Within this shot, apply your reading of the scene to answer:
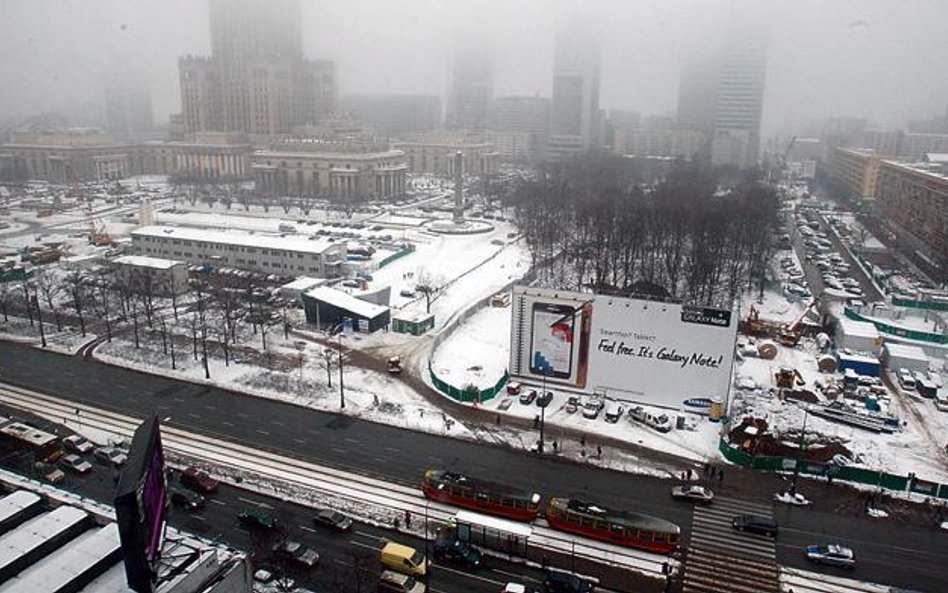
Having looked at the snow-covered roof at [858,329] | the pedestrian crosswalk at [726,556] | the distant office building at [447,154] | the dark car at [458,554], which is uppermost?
the distant office building at [447,154]

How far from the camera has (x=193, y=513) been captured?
19375 mm

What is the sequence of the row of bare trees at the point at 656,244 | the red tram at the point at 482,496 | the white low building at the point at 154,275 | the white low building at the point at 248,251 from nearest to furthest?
the red tram at the point at 482,496 < the white low building at the point at 154,275 < the row of bare trees at the point at 656,244 < the white low building at the point at 248,251

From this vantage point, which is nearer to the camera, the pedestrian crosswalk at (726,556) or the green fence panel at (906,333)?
the pedestrian crosswalk at (726,556)

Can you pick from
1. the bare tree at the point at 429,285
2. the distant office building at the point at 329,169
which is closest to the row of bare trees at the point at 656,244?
the bare tree at the point at 429,285

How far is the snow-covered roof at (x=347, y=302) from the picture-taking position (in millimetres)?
36188

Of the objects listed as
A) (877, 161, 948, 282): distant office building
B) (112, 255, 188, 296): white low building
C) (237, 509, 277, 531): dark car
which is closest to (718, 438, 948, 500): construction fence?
(237, 509, 277, 531): dark car

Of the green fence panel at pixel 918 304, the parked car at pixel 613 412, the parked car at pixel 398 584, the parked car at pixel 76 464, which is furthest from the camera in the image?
the green fence panel at pixel 918 304

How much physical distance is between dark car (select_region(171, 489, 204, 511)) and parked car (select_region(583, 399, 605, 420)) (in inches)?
558

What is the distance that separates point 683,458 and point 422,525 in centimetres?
977

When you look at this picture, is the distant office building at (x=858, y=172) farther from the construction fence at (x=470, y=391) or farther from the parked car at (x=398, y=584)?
the parked car at (x=398, y=584)


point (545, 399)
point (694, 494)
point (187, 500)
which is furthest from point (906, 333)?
point (187, 500)

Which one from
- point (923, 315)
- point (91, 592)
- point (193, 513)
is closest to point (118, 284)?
point (193, 513)

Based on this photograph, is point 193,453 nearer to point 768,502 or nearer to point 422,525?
point 422,525

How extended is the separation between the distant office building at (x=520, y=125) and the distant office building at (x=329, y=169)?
221ft
